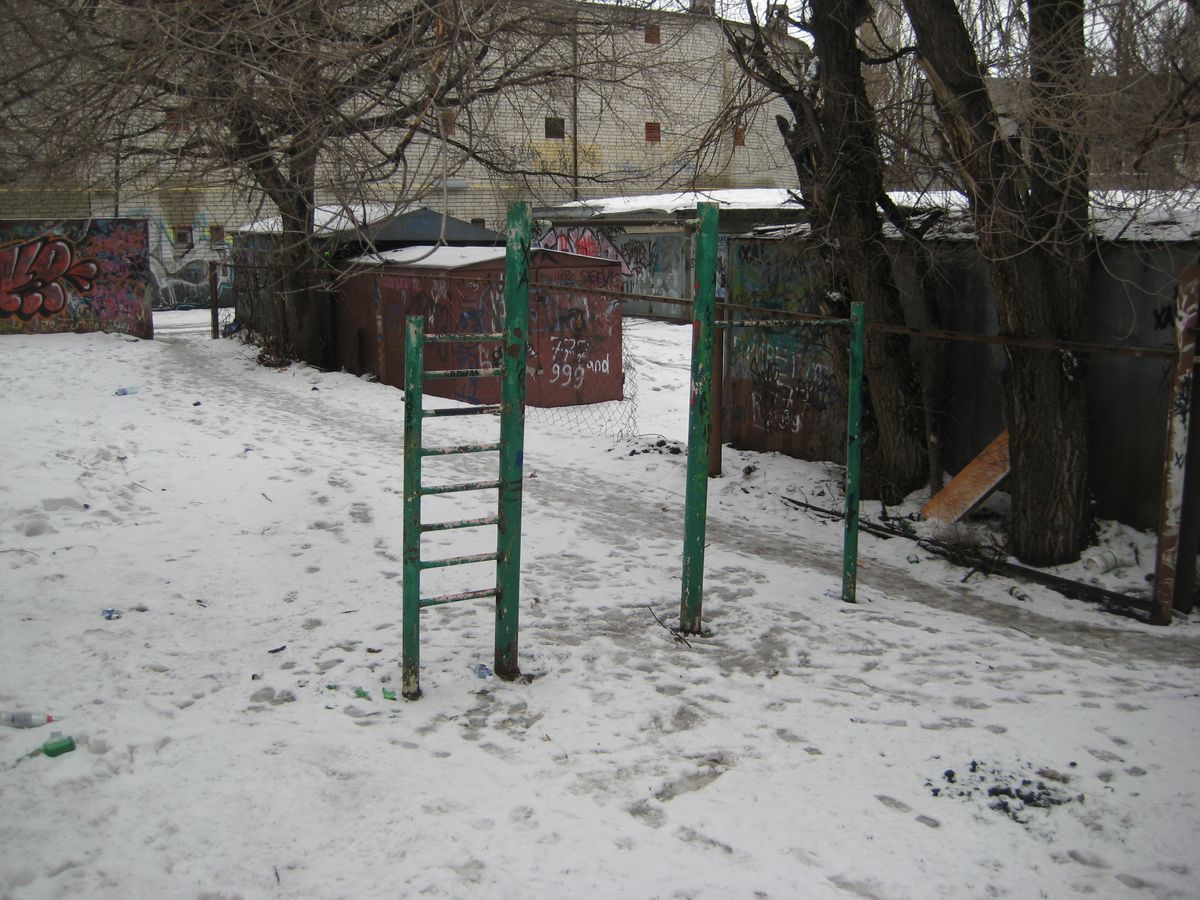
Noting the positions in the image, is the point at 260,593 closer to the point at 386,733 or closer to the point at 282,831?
the point at 386,733

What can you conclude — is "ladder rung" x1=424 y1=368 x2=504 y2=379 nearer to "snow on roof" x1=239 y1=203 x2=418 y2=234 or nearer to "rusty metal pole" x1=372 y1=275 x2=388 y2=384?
"snow on roof" x1=239 y1=203 x2=418 y2=234

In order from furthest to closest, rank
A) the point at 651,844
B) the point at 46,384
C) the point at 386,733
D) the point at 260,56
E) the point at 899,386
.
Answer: the point at 46,384 < the point at 899,386 < the point at 260,56 < the point at 386,733 < the point at 651,844

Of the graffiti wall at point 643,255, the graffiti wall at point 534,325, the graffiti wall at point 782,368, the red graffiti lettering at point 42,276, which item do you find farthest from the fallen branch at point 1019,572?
the red graffiti lettering at point 42,276

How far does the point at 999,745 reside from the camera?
3.78 meters

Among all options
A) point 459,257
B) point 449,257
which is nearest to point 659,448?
point 459,257

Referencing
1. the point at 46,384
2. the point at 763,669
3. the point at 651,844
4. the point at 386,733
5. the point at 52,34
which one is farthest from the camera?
the point at 46,384

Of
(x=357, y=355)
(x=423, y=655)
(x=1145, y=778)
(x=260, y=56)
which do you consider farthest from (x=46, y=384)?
(x=1145, y=778)

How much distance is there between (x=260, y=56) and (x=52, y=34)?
1.71 m

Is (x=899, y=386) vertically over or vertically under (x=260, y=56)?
under

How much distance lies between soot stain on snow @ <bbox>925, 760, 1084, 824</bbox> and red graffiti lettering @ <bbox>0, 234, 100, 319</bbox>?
1735cm

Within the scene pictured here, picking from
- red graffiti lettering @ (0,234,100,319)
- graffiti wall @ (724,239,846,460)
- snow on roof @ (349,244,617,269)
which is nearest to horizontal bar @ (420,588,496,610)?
graffiti wall @ (724,239,846,460)

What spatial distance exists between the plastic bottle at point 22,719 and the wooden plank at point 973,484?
5.43 metres

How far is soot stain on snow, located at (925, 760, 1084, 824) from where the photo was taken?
3375 mm

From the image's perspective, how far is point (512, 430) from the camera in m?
4.13
